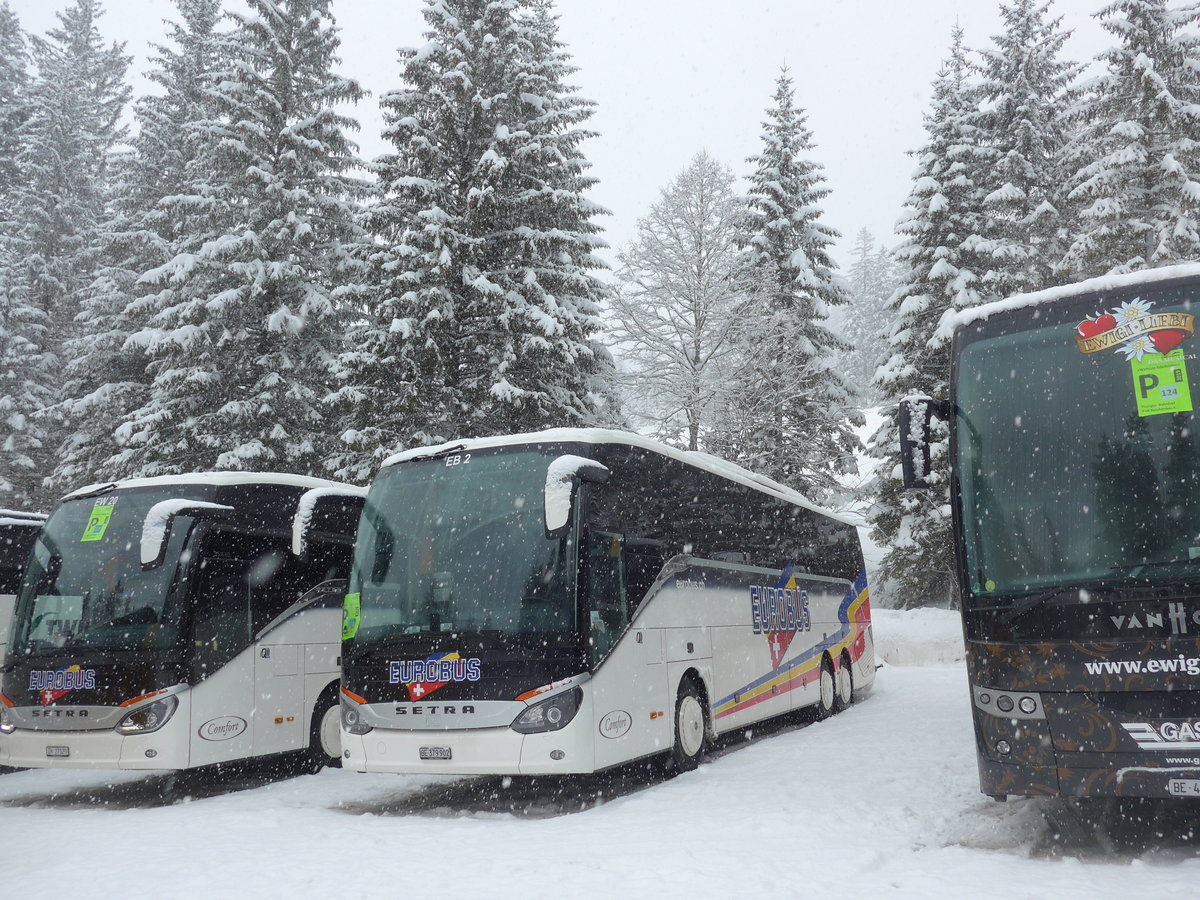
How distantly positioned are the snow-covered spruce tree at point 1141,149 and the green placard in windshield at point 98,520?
2172 centimetres

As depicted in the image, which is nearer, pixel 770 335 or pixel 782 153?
pixel 770 335

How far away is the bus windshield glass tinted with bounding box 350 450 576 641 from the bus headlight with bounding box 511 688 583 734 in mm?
609

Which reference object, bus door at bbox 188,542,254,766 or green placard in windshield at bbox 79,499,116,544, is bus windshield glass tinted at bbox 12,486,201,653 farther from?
bus door at bbox 188,542,254,766

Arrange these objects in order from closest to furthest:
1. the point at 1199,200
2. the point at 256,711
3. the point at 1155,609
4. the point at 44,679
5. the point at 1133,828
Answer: the point at 1155,609 < the point at 1133,828 < the point at 44,679 < the point at 256,711 < the point at 1199,200

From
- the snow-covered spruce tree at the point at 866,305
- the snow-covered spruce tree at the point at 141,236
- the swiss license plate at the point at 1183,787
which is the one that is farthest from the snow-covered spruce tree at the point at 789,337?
the snow-covered spruce tree at the point at 866,305

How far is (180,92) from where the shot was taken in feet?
99.4

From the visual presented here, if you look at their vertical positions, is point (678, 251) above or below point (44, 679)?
above

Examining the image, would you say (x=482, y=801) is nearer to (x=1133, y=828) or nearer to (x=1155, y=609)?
(x=1133, y=828)

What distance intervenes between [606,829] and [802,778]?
102 inches

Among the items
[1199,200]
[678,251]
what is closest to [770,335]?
[678,251]

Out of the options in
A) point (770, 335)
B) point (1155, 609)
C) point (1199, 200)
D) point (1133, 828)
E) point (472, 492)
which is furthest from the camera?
point (770, 335)

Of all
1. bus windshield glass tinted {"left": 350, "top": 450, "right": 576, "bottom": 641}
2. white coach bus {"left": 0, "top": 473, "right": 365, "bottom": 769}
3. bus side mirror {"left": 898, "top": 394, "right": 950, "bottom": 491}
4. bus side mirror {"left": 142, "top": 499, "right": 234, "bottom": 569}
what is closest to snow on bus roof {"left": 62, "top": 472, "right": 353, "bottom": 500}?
white coach bus {"left": 0, "top": 473, "right": 365, "bottom": 769}

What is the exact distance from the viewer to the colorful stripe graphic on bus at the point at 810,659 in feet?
40.0

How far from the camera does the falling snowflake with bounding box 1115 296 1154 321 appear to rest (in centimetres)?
682
